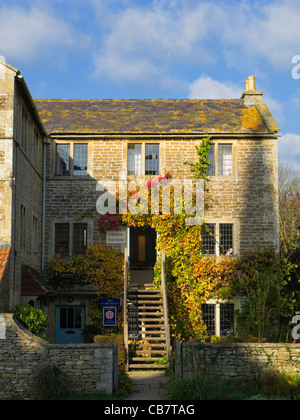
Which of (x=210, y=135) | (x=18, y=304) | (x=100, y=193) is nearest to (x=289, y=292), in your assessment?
(x=210, y=135)

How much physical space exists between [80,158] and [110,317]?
616 cm

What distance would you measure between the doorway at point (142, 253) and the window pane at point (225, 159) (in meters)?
5.37

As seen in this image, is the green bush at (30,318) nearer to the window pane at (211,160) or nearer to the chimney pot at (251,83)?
the window pane at (211,160)

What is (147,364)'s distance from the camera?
16.3 m

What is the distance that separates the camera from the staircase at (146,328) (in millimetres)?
16516

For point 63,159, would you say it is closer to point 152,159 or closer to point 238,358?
point 152,159

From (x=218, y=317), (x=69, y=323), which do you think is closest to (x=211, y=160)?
(x=218, y=317)

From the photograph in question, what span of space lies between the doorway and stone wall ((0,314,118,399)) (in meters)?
12.8

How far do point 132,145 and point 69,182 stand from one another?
2793mm

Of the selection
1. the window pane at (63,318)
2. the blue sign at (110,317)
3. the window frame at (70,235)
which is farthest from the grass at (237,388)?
the window frame at (70,235)

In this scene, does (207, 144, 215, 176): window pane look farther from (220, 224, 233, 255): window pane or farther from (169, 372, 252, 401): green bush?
(169, 372, 252, 401): green bush

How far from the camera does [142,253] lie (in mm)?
26781

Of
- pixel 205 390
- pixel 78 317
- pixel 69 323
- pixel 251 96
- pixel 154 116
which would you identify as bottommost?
pixel 205 390

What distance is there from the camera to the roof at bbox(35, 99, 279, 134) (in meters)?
21.7
